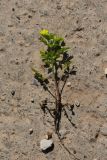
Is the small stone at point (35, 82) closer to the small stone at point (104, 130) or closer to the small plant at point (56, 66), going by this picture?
the small plant at point (56, 66)

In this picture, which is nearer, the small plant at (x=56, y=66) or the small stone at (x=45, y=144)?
the small stone at (x=45, y=144)

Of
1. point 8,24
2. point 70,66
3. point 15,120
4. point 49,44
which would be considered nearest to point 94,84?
point 70,66

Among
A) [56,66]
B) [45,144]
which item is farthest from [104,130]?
[56,66]

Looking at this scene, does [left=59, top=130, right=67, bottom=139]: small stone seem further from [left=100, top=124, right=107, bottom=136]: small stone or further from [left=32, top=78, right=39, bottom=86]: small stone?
[left=32, top=78, right=39, bottom=86]: small stone

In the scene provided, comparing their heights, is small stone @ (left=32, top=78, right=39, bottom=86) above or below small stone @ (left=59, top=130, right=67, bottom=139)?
above

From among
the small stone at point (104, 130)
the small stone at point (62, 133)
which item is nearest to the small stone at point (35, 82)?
the small stone at point (62, 133)

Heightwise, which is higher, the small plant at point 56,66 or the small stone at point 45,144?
the small plant at point 56,66

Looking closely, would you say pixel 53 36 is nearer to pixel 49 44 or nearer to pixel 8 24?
pixel 49 44

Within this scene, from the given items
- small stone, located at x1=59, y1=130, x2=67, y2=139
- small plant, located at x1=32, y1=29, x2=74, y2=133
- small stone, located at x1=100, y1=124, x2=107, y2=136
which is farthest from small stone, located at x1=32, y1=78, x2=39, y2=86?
small stone, located at x1=100, y1=124, x2=107, y2=136
